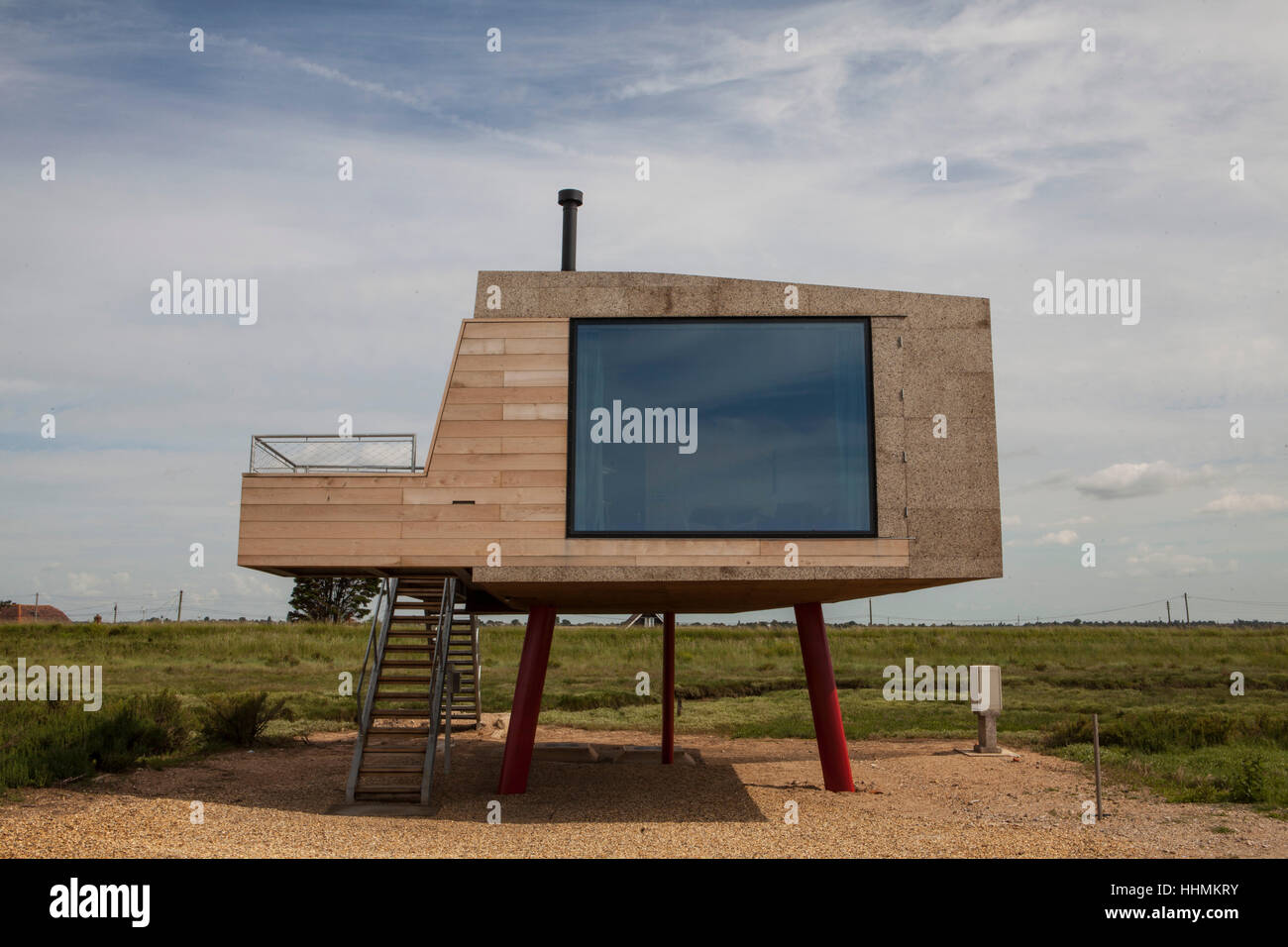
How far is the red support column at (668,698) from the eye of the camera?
17536mm

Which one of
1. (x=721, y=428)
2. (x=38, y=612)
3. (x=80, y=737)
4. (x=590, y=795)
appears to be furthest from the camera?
(x=38, y=612)

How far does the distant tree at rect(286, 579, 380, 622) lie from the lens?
57312 mm

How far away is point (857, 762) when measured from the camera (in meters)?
17.4

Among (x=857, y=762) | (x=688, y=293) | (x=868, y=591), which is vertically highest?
(x=688, y=293)

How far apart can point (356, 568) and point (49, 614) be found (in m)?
79.0

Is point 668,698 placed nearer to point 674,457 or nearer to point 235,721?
point 674,457

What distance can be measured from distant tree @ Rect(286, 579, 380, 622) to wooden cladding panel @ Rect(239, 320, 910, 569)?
153ft

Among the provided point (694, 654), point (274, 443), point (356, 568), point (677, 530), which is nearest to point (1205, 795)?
point (677, 530)

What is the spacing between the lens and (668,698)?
18109mm

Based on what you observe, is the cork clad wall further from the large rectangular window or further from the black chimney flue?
the black chimney flue

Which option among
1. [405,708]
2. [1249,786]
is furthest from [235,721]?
[1249,786]

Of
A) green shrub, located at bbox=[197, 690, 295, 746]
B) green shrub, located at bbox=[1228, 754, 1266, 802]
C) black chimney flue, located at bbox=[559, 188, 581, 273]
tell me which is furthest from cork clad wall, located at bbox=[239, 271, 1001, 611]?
green shrub, located at bbox=[197, 690, 295, 746]

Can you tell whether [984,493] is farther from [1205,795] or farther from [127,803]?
[127,803]

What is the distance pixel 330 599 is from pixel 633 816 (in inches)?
1979
